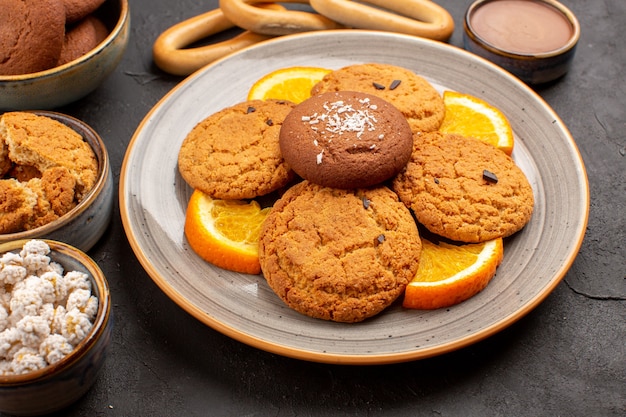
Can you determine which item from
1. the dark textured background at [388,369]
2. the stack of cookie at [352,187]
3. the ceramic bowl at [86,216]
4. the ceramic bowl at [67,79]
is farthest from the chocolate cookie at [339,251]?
the ceramic bowl at [67,79]

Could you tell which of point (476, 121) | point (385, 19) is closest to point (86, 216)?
point (476, 121)

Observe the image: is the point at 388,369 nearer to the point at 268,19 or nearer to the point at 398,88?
the point at 398,88

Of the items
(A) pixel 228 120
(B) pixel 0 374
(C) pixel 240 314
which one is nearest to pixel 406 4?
(A) pixel 228 120

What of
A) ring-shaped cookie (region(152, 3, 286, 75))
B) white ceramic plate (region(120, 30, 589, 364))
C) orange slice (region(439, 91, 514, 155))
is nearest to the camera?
white ceramic plate (region(120, 30, 589, 364))

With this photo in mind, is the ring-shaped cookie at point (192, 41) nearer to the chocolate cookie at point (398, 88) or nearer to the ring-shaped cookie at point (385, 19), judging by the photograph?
the ring-shaped cookie at point (385, 19)

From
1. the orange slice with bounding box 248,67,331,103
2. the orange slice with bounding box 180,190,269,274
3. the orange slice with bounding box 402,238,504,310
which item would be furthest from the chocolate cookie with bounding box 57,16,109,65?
the orange slice with bounding box 402,238,504,310

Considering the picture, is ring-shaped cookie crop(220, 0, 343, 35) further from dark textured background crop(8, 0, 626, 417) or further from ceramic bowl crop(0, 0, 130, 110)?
dark textured background crop(8, 0, 626, 417)

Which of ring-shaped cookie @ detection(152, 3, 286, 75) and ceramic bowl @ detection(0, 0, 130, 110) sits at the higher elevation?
ceramic bowl @ detection(0, 0, 130, 110)
